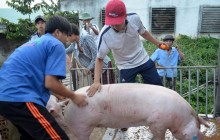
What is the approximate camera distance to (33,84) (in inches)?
97.0

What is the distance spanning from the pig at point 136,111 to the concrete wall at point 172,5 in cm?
1183

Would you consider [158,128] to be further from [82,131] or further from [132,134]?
[132,134]

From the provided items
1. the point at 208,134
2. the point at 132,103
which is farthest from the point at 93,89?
the point at 208,134

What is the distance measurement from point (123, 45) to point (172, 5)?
455 inches

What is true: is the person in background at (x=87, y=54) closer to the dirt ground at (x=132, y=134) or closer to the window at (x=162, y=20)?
the dirt ground at (x=132, y=134)

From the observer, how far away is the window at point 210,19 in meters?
14.5

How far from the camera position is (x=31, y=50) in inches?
97.3

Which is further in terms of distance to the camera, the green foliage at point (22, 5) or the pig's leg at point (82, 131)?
the green foliage at point (22, 5)

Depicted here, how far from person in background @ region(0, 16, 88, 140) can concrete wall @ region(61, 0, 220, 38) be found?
1248 centimetres

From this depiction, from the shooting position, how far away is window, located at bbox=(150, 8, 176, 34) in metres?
14.6

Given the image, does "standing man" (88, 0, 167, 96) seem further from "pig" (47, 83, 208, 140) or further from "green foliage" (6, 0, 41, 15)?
"green foliage" (6, 0, 41, 15)

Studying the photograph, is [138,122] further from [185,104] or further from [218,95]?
[218,95]

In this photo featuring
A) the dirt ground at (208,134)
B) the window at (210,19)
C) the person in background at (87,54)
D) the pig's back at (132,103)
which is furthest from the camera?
the window at (210,19)

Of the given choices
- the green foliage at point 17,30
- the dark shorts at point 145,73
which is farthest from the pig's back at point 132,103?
the green foliage at point 17,30
